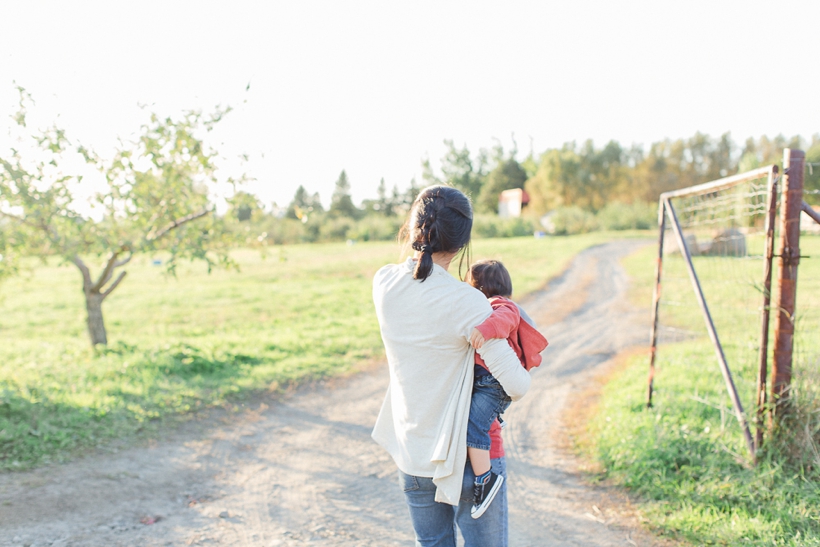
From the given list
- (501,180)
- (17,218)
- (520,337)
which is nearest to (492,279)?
(520,337)

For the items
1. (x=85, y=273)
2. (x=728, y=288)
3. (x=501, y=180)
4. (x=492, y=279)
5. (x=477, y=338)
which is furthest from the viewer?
(x=501, y=180)

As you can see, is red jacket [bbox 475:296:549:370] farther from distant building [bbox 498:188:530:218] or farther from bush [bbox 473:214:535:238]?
distant building [bbox 498:188:530:218]

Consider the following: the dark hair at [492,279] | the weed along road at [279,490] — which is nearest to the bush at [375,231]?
the weed along road at [279,490]

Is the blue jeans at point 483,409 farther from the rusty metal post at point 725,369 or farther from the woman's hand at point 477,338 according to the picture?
the rusty metal post at point 725,369

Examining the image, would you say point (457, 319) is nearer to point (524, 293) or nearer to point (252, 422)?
point (252, 422)

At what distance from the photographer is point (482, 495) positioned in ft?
6.91

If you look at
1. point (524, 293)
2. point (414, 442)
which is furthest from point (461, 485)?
point (524, 293)

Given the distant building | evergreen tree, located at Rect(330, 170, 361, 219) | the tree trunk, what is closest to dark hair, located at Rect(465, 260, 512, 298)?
the tree trunk

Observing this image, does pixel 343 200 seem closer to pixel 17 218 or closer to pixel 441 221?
pixel 17 218

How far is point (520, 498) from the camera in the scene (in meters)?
4.35

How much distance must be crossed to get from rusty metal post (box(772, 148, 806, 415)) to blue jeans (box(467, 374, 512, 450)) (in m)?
2.94

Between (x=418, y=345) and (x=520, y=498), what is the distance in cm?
284

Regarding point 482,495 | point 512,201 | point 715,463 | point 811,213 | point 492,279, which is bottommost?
point 715,463

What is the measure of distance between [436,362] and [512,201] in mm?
58147
